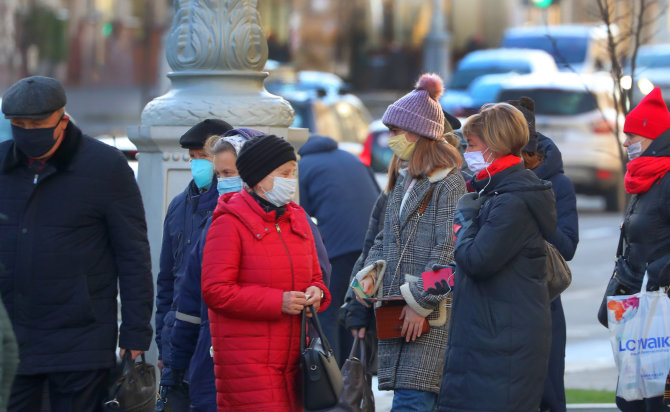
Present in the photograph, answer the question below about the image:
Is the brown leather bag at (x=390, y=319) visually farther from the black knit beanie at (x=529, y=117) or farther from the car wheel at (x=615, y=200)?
the car wheel at (x=615, y=200)

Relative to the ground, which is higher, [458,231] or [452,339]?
[458,231]

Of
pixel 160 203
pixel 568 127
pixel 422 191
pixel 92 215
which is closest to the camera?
pixel 92 215

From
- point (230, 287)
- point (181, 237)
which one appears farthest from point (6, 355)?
point (181, 237)

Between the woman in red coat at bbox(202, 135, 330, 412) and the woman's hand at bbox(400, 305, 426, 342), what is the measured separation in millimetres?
730

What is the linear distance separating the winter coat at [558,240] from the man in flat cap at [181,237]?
1638 mm

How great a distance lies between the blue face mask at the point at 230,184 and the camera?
5484 mm

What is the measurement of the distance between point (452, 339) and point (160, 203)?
265cm

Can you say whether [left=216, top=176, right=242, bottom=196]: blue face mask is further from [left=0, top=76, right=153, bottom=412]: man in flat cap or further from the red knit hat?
the red knit hat

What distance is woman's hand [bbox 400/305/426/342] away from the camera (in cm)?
569

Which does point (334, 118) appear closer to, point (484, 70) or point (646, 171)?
point (484, 70)

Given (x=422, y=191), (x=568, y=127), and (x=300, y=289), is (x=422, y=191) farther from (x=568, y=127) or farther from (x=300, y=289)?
(x=568, y=127)

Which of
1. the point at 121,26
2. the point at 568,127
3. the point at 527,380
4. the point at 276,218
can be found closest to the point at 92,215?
the point at 276,218

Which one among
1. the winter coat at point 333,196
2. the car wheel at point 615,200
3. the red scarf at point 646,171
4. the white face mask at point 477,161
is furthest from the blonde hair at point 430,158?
the car wheel at point 615,200

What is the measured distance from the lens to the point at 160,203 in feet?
23.7
